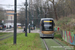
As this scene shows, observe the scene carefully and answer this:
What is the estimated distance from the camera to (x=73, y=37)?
51.4 ft

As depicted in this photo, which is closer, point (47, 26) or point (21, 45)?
point (21, 45)

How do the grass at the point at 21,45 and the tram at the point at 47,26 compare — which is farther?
the tram at the point at 47,26

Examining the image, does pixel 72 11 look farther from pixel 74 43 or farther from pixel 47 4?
pixel 74 43

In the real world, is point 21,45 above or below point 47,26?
below

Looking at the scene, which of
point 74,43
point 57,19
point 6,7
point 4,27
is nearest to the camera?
point 74,43

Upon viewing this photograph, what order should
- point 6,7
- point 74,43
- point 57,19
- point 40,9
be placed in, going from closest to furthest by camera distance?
point 74,43 → point 6,7 → point 40,9 → point 57,19

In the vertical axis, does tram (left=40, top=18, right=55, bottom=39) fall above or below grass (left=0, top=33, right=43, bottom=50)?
above

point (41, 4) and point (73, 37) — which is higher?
point (41, 4)

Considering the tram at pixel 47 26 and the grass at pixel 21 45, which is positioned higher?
the tram at pixel 47 26

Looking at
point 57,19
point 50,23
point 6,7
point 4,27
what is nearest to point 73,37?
point 50,23

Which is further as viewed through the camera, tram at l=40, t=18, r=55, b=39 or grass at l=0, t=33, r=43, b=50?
tram at l=40, t=18, r=55, b=39

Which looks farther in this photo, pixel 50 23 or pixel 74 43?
pixel 50 23

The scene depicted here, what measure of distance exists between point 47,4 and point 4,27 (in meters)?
23.3

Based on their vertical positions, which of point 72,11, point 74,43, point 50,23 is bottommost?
point 74,43
